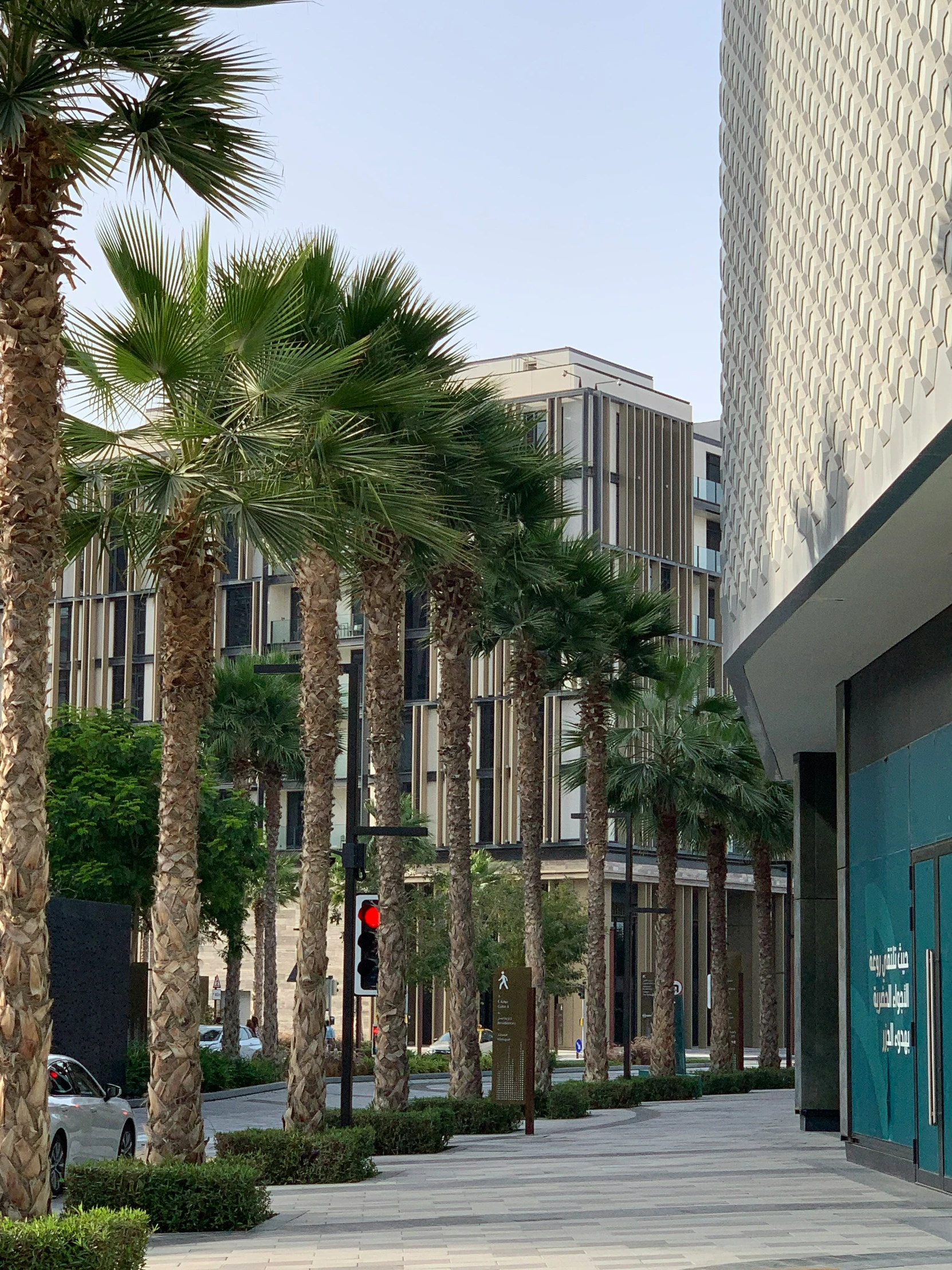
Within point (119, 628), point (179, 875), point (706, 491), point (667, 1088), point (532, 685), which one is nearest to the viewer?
point (179, 875)

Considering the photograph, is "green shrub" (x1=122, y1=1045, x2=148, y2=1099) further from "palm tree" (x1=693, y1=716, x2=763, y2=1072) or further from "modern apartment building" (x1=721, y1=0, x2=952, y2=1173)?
"modern apartment building" (x1=721, y1=0, x2=952, y2=1173)

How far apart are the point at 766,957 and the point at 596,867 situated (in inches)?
580

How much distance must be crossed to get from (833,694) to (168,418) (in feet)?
37.0

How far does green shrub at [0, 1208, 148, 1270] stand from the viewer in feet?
29.6

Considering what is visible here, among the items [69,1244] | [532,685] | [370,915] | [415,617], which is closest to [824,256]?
[370,915]

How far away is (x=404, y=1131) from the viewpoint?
21344 mm

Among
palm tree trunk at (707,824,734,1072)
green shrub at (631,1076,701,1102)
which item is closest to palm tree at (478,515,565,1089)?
green shrub at (631,1076,701,1102)

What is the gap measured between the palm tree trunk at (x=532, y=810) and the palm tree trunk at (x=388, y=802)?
8.48 m

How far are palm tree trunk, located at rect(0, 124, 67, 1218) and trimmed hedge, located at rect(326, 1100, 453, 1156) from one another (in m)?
11.8

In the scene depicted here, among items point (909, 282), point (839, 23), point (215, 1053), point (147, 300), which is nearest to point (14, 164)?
point (147, 300)

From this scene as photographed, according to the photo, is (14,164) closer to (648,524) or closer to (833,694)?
(833,694)

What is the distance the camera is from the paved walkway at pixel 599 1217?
11.6 m

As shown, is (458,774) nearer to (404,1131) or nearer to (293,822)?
(404,1131)

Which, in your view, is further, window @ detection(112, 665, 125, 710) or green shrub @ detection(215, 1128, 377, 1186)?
window @ detection(112, 665, 125, 710)
